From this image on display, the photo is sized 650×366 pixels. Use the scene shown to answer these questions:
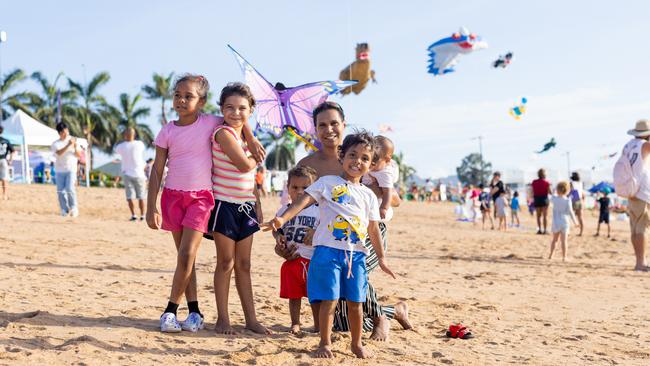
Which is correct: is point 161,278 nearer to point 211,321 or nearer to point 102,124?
point 211,321

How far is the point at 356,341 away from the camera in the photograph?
334 cm

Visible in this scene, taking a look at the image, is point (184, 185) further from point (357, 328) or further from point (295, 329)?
point (357, 328)

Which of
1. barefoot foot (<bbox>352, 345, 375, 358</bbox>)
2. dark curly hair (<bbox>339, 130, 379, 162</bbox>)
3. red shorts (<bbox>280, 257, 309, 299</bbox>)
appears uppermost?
dark curly hair (<bbox>339, 130, 379, 162</bbox>)

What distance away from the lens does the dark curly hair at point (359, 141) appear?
11.3ft

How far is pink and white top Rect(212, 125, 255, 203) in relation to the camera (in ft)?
12.2

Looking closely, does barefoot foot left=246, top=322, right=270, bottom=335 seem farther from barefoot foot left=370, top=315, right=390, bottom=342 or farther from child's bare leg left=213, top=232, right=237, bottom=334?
barefoot foot left=370, top=315, right=390, bottom=342

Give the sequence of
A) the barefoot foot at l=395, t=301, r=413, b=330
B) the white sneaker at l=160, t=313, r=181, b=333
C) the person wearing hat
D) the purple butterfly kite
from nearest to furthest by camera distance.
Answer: the white sneaker at l=160, t=313, r=181, b=333, the barefoot foot at l=395, t=301, r=413, b=330, the purple butterfly kite, the person wearing hat

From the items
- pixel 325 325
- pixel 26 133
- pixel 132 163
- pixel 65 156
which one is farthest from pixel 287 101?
pixel 26 133

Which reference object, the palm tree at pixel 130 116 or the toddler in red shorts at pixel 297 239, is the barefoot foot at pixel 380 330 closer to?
the toddler in red shorts at pixel 297 239

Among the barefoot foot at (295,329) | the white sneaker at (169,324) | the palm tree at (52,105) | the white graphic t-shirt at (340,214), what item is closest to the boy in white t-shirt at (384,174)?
the white graphic t-shirt at (340,214)

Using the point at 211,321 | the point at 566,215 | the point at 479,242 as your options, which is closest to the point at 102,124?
the point at 479,242

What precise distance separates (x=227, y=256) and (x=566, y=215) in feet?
24.1

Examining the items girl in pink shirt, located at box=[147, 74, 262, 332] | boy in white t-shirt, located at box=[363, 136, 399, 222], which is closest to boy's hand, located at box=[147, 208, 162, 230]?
girl in pink shirt, located at box=[147, 74, 262, 332]

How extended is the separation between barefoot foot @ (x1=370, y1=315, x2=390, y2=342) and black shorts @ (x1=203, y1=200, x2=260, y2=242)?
3.16ft
